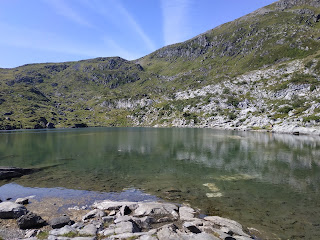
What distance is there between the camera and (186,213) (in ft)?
65.3

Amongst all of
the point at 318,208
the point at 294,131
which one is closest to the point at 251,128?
the point at 294,131

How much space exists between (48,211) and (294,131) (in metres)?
129

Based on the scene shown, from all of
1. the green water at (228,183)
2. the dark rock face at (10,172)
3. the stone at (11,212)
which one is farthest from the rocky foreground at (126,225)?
the dark rock face at (10,172)

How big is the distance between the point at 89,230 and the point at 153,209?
21.6ft

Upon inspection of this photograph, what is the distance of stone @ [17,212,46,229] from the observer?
1703 cm

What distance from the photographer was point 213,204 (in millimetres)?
23125

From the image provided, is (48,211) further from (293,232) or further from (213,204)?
(293,232)

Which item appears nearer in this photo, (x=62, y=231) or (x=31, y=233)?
(x=31, y=233)

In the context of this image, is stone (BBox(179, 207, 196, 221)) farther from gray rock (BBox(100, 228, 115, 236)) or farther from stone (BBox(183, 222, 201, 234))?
gray rock (BBox(100, 228, 115, 236))

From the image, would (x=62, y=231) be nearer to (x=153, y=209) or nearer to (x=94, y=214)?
(x=94, y=214)

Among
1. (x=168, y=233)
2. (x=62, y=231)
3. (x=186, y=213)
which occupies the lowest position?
(x=186, y=213)

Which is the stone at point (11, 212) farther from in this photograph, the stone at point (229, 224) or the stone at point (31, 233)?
the stone at point (229, 224)

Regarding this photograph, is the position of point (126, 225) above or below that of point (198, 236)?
below

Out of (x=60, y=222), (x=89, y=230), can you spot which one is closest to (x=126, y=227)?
(x=89, y=230)
